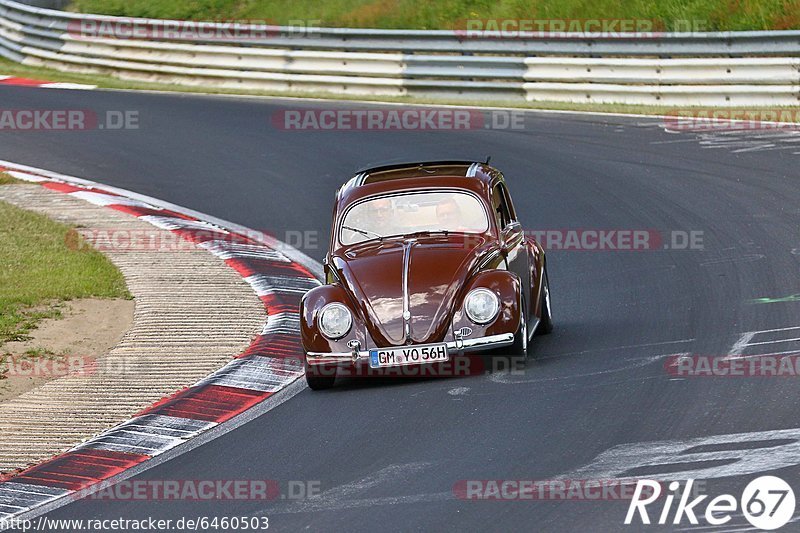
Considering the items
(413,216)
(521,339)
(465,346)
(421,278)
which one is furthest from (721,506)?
(413,216)

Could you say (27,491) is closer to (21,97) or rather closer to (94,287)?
(94,287)

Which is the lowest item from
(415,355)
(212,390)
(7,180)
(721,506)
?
(721,506)

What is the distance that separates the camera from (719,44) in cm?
1994

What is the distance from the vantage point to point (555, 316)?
11344 millimetres

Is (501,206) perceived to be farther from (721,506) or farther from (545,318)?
(721,506)

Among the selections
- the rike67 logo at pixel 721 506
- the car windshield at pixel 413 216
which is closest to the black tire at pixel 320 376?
the car windshield at pixel 413 216

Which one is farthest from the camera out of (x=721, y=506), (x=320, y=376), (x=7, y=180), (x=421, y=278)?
(x=7, y=180)

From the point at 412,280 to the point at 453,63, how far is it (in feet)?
44.4

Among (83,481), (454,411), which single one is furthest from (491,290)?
(83,481)

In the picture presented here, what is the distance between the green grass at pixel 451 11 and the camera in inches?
890

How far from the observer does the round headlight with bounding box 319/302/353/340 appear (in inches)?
368

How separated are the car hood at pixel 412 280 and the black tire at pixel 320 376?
0.40m

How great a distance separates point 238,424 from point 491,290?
6.66 ft

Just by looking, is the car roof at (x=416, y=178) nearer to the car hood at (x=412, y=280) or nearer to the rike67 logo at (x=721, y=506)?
the car hood at (x=412, y=280)
